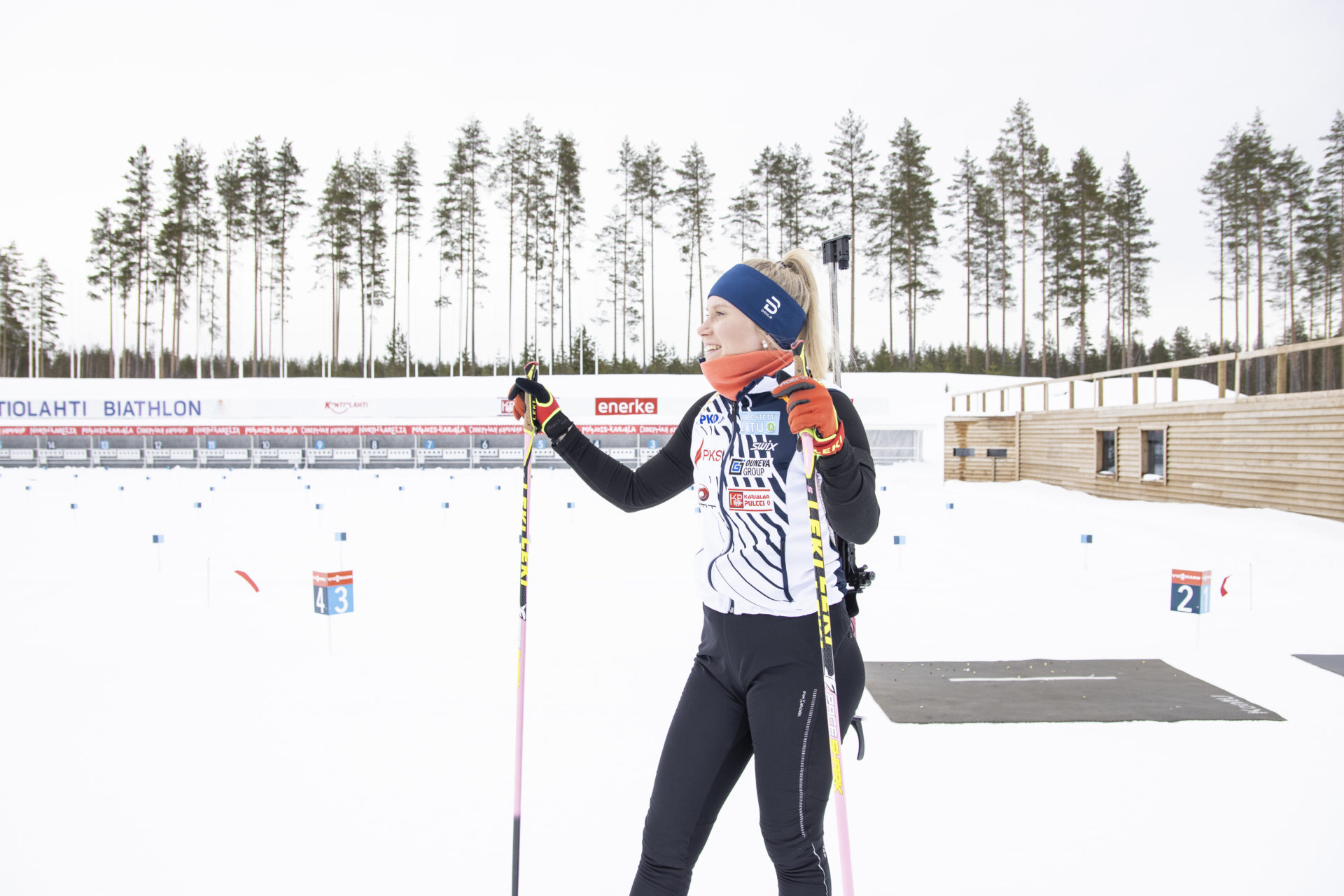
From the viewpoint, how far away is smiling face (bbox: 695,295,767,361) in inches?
76.8

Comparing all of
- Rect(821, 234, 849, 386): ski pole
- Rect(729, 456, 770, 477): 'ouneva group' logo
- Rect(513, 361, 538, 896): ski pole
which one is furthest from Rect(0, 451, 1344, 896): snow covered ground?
Rect(821, 234, 849, 386): ski pole

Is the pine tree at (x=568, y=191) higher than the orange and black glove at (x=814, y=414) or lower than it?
higher

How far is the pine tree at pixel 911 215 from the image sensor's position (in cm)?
4147

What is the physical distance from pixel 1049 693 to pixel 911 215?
133 ft

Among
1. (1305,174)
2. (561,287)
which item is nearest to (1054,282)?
(1305,174)

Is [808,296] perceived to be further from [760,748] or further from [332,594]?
[332,594]

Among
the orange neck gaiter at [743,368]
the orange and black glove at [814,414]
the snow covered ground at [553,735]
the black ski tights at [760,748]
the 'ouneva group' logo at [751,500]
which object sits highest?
the orange neck gaiter at [743,368]

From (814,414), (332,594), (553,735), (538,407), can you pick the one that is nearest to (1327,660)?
(553,735)

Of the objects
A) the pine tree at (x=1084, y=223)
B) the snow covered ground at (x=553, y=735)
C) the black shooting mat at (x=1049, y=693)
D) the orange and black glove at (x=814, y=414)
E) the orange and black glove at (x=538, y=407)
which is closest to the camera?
the orange and black glove at (x=814, y=414)

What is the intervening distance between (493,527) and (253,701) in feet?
26.1

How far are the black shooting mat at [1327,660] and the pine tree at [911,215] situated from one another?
38.6 m

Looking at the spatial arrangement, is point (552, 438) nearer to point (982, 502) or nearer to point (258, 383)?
point (982, 502)

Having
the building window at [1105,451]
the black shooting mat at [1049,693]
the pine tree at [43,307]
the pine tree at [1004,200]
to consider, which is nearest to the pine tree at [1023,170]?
the pine tree at [1004,200]

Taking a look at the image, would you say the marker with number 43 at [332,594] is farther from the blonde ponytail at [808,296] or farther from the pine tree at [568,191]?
the pine tree at [568,191]
